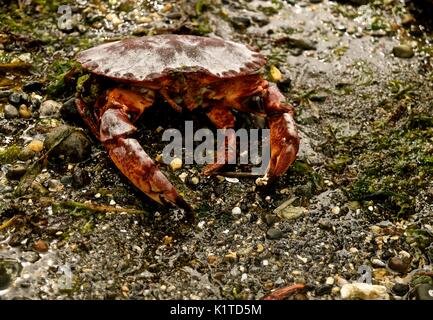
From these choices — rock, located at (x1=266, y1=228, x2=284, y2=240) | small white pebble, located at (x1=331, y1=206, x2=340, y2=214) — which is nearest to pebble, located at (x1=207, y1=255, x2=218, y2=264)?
rock, located at (x1=266, y1=228, x2=284, y2=240)

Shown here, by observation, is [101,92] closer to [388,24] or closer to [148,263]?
[148,263]

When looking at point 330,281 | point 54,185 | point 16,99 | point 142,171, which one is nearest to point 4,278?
point 54,185

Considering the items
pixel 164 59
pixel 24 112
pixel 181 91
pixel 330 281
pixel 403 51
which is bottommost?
pixel 330 281

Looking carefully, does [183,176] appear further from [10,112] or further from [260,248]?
[10,112]

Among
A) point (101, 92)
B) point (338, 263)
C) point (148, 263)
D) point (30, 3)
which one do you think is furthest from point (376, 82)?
point (30, 3)

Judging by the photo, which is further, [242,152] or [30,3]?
[30,3]

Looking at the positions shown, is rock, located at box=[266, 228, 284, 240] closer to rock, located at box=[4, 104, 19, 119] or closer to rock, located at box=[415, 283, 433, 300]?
rock, located at box=[415, 283, 433, 300]

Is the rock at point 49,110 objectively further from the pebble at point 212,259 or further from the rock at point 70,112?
the pebble at point 212,259
